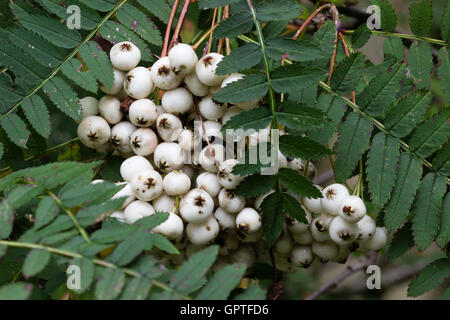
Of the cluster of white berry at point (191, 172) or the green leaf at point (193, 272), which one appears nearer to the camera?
the green leaf at point (193, 272)

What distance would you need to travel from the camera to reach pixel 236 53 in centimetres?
110

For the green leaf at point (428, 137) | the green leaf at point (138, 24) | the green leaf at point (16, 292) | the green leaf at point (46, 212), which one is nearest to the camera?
the green leaf at point (16, 292)

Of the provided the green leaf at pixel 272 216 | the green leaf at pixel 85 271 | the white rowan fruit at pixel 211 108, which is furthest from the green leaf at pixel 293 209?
the green leaf at pixel 85 271

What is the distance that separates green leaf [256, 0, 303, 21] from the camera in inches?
44.8

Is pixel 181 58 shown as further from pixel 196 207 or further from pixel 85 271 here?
pixel 85 271

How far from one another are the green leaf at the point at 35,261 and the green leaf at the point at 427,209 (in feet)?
2.42

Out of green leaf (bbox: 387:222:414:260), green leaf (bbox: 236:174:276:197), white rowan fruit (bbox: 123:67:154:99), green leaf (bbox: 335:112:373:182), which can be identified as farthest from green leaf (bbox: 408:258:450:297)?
white rowan fruit (bbox: 123:67:154:99)

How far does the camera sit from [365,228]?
1.15 metres

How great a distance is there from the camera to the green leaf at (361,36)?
136cm

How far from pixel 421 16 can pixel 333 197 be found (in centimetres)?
58

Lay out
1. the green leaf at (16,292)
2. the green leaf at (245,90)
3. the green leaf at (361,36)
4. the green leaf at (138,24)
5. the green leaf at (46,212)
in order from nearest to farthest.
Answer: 1. the green leaf at (16,292)
2. the green leaf at (46,212)
3. the green leaf at (245,90)
4. the green leaf at (138,24)
5. the green leaf at (361,36)

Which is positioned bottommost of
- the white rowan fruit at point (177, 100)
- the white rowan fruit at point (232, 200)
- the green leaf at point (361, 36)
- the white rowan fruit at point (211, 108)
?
the white rowan fruit at point (232, 200)

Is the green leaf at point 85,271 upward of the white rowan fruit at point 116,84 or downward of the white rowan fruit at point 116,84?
downward

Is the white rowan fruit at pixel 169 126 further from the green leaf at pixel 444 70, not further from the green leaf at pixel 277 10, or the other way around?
the green leaf at pixel 444 70
